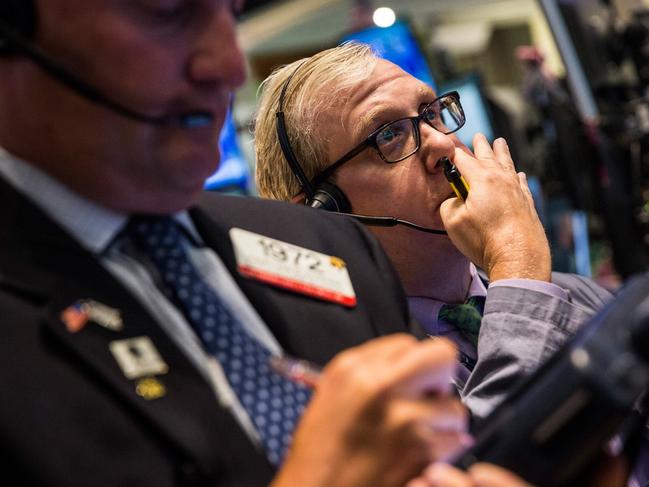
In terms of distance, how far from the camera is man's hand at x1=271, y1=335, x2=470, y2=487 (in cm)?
75

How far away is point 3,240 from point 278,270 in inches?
12.9

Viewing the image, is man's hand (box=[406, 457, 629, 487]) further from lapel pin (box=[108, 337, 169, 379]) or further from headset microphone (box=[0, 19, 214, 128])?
headset microphone (box=[0, 19, 214, 128])

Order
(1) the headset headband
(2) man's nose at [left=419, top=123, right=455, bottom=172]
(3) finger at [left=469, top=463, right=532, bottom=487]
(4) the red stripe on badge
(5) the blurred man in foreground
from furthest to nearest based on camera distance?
1. (1) the headset headband
2. (2) man's nose at [left=419, top=123, right=455, bottom=172]
3. (5) the blurred man in foreground
4. (4) the red stripe on badge
5. (3) finger at [left=469, top=463, right=532, bottom=487]

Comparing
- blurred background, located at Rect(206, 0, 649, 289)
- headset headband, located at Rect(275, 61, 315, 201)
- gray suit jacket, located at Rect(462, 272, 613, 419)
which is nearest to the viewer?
gray suit jacket, located at Rect(462, 272, 613, 419)

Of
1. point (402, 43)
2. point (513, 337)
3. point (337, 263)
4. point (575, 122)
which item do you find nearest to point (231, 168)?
point (402, 43)

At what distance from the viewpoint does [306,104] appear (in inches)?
75.6

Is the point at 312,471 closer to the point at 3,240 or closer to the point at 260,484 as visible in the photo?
the point at 260,484

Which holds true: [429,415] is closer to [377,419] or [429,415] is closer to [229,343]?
[377,419]

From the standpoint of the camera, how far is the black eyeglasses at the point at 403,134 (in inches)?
74.2

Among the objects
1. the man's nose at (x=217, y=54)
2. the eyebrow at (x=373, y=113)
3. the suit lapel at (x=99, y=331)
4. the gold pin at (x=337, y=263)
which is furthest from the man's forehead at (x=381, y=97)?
the suit lapel at (x=99, y=331)

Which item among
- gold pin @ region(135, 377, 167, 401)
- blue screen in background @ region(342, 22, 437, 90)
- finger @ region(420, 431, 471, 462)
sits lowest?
blue screen in background @ region(342, 22, 437, 90)

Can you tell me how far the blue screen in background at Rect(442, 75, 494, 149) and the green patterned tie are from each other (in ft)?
8.37

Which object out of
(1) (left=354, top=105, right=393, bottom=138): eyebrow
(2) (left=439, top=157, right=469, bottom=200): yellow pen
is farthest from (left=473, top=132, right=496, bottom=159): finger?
(1) (left=354, top=105, right=393, bottom=138): eyebrow

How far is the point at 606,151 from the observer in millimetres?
4227
